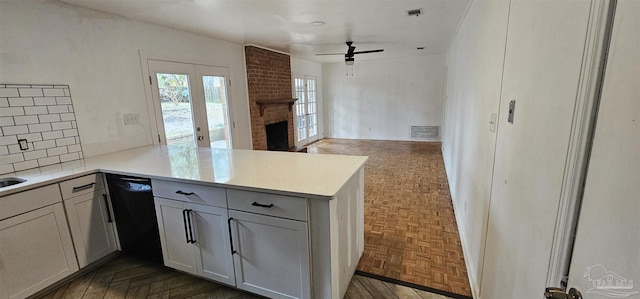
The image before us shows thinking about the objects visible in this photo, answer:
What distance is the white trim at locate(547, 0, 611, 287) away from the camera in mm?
A: 621

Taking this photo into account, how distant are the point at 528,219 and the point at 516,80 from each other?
59 cm

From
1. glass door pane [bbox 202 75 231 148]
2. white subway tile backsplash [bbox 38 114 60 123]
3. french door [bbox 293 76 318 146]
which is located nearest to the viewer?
white subway tile backsplash [bbox 38 114 60 123]

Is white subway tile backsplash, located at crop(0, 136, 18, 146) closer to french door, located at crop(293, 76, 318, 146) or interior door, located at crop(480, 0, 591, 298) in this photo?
interior door, located at crop(480, 0, 591, 298)

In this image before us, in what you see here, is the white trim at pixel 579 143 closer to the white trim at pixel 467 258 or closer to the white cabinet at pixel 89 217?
the white trim at pixel 467 258

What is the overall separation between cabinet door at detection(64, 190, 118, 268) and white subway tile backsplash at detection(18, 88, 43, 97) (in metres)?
0.92

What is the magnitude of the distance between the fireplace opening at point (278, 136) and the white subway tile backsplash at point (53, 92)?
3.13m

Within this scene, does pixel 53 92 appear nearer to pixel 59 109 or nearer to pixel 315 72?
pixel 59 109

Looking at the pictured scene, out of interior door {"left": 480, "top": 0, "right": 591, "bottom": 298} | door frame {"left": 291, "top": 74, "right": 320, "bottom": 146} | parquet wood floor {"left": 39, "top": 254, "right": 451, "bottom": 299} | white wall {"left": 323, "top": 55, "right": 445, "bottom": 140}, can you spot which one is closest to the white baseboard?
parquet wood floor {"left": 39, "top": 254, "right": 451, "bottom": 299}

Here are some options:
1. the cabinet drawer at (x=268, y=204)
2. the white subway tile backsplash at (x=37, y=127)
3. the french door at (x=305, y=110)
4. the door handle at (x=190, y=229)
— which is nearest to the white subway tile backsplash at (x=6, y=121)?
the white subway tile backsplash at (x=37, y=127)

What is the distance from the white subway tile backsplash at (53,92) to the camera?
2.21 metres

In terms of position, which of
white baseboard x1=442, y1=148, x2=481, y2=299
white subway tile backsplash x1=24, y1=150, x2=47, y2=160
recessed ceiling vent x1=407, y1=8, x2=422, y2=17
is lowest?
white baseboard x1=442, y1=148, x2=481, y2=299

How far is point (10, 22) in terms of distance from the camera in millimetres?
2012

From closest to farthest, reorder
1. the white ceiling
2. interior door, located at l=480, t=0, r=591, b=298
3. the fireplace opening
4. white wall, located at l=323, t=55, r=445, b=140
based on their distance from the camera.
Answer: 1. interior door, located at l=480, t=0, r=591, b=298
2. the white ceiling
3. the fireplace opening
4. white wall, located at l=323, t=55, r=445, b=140

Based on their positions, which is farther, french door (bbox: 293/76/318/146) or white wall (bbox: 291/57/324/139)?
french door (bbox: 293/76/318/146)
